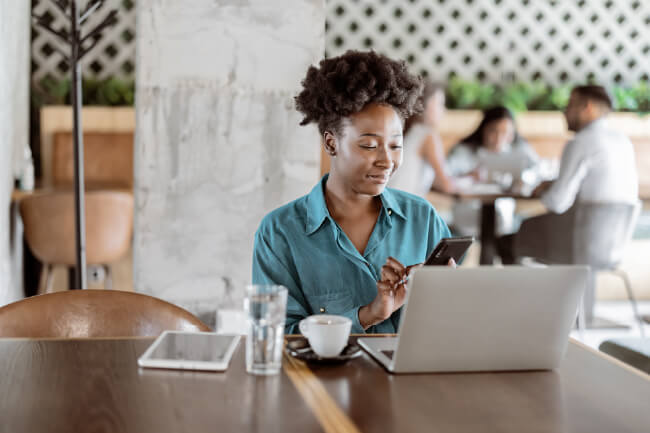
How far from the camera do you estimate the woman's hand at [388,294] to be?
97 cm

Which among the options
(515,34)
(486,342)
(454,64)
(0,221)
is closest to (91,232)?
(0,221)

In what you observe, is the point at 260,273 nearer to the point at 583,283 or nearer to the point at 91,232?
the point at 583,283

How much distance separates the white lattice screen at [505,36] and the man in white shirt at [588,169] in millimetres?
1723

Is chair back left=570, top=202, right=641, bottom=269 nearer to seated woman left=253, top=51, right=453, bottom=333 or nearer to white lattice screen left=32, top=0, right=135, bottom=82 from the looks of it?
seated woman left=253, top=51, right=453, bottom=333

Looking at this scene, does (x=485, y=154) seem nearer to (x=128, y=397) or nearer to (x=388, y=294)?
(x=388, y=294)

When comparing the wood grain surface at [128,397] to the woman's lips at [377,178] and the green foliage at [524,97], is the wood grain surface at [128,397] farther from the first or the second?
the green foliage at [524,97]

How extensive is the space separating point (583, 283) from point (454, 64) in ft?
12.3

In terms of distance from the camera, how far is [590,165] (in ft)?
8.70

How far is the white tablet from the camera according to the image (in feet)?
2.60

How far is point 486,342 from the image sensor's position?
0.79 meters

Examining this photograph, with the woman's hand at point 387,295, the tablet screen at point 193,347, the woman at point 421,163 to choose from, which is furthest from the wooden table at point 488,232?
the tablet screen at point 193,347

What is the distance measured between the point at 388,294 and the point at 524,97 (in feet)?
10.5

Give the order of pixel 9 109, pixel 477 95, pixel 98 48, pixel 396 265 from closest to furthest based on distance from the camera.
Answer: pixel 396 265
pixel 9 109
pixel 98 48
pixel 477 95

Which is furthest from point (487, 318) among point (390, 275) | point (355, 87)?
point (355, 87)
